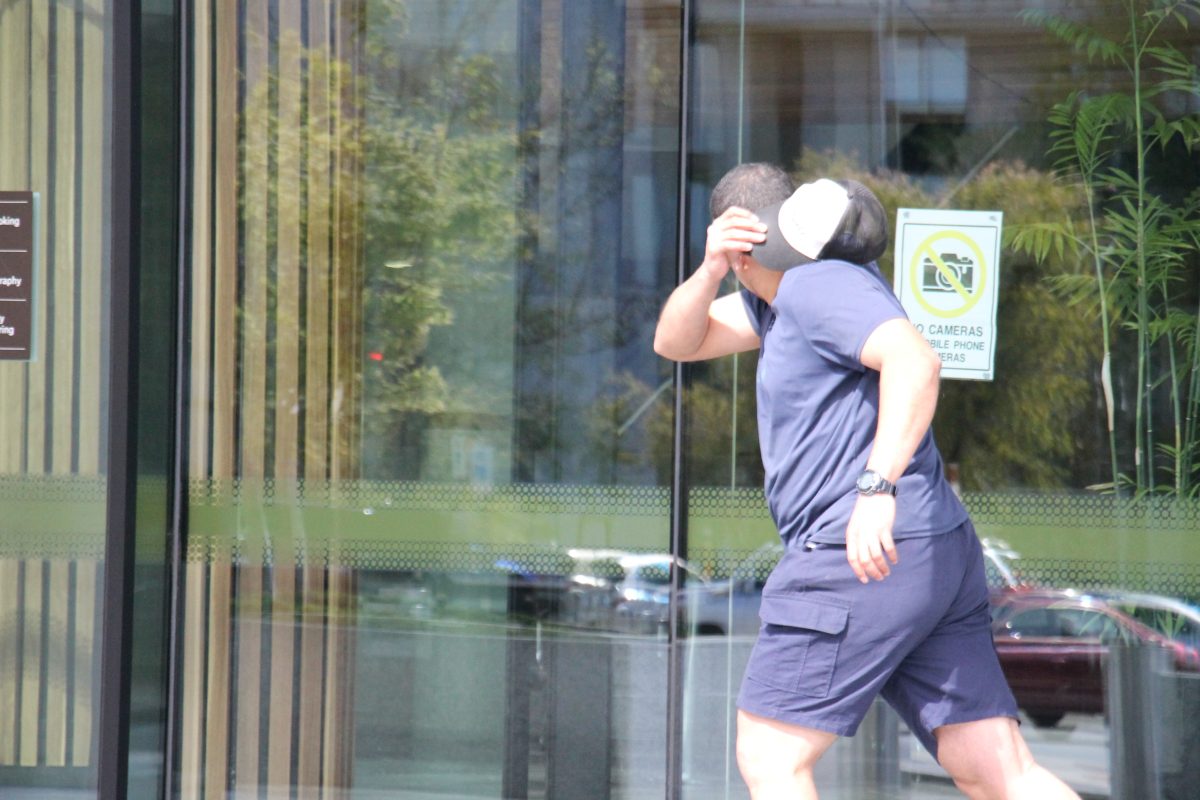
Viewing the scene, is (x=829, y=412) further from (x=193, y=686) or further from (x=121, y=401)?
(x=193, y=686)

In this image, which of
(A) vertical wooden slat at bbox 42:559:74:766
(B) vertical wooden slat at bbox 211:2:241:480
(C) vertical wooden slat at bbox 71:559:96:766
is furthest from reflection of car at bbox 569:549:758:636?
(A) vertical wooden slat at bbox 42:559:74:766

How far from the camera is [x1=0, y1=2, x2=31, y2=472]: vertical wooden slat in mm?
4660

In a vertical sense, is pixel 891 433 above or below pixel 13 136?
below

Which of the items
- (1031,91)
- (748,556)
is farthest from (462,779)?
(1031,91)

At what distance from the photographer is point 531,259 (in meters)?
4.57

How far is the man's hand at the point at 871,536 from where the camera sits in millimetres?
2660

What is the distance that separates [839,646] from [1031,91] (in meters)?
2.26

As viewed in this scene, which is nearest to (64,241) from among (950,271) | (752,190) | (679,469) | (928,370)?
(679,469)

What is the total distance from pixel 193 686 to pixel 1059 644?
8.64ft

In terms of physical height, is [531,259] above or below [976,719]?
above

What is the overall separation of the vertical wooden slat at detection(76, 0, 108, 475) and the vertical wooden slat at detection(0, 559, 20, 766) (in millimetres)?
485

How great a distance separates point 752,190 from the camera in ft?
10.3

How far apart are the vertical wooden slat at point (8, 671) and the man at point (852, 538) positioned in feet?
9.07

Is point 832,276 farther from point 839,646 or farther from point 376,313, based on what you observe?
point 376,313
